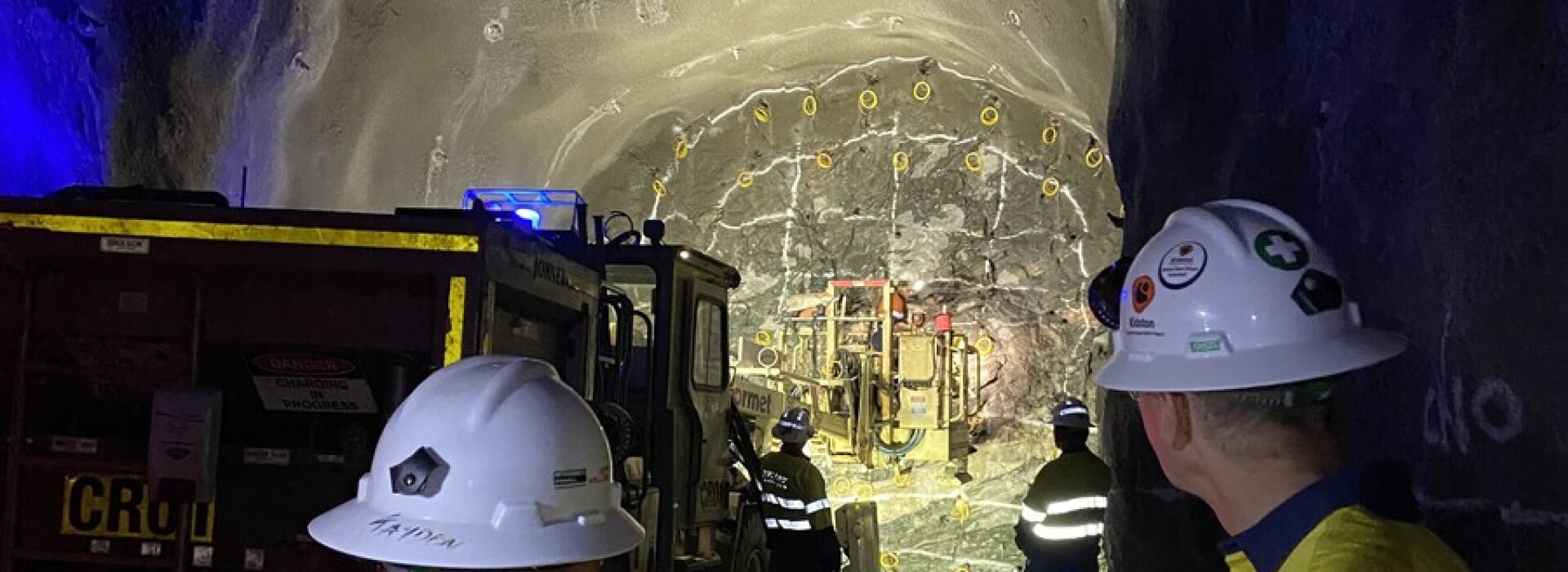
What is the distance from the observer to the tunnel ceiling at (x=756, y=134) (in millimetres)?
7996

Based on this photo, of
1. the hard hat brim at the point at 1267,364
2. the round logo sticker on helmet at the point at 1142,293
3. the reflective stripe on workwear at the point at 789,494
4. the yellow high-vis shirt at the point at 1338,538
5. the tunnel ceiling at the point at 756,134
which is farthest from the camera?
the tunnel ceiling at the point at 756,134

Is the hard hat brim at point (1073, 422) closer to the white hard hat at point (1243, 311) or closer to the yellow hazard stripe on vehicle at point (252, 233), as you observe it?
the yellow hazard stripe on vehicle at point (252, 233)

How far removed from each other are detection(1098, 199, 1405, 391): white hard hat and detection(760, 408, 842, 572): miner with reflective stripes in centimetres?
530

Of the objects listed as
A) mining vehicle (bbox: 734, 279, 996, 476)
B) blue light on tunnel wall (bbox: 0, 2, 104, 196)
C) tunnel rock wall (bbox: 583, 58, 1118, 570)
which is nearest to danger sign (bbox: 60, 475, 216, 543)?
blue light on tunnel wall (bbox: 0, 2, 104, 196)

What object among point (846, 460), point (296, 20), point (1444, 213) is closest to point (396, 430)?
point (1444, 213)

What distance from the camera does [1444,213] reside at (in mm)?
2779

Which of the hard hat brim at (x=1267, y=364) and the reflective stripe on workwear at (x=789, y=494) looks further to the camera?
the reflective stripe on workwear at (x=789, y=494)

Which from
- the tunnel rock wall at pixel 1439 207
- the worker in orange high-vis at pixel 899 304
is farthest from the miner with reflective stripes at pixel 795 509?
the worker in orange high-vis at pixel 899 304

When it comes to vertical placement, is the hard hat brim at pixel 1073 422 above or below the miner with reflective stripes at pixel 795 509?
above

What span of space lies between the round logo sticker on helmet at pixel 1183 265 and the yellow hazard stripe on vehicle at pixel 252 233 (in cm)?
218

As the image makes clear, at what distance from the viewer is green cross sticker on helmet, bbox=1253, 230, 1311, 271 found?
223cm

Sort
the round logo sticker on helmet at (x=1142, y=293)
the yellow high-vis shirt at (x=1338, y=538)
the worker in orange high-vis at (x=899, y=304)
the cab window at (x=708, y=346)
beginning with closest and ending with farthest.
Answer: the yellow high-vis shirt at (x=1338, y=538), the round logo sticker on helmet at (x=1142, y=293), the cab window at (x=708, y=346), the worker in orange high-vis at (x=899, y=304)

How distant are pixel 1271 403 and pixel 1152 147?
2827 millimetres

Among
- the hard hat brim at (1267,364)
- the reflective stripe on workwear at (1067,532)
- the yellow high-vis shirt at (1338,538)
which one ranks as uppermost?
the hard hat brim at (1267,364)
